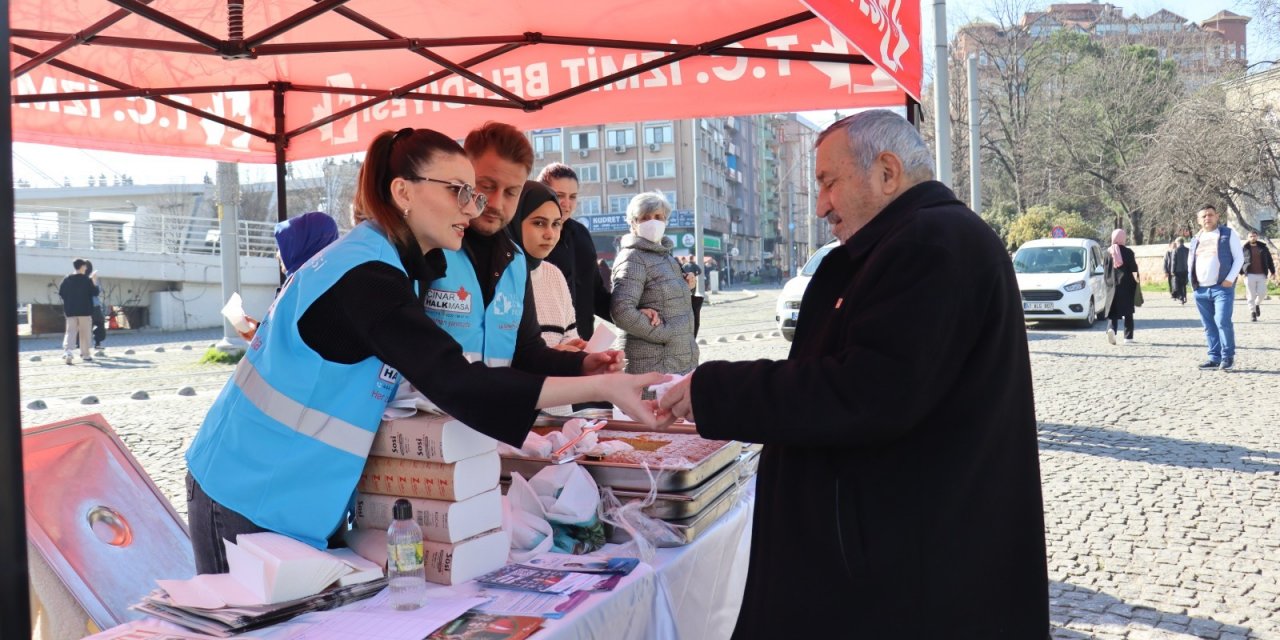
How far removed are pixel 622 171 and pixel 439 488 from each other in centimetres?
7440

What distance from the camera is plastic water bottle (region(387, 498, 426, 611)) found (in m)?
2.00

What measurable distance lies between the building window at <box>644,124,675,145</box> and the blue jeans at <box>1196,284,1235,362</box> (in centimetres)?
6268

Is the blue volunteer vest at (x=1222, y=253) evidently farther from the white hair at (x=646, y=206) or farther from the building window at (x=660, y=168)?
the building window at (x=660, y=168)

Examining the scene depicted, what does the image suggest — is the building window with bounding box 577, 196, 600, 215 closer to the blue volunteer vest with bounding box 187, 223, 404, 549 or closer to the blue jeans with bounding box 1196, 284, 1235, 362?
the blue jeans with bounding box 1196, 284, 1235, 362

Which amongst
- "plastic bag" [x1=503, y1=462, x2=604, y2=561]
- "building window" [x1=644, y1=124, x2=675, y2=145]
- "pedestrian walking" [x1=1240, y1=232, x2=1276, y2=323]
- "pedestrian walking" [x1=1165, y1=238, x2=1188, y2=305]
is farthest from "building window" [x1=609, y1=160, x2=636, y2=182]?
"plastic bag" [x1=503, y1=462, x2=604, y2=561]

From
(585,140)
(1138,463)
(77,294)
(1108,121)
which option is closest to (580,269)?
(1138,463)

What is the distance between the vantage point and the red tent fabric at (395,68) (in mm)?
4148

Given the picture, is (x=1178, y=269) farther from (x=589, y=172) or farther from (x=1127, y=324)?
(x=589, y=172)

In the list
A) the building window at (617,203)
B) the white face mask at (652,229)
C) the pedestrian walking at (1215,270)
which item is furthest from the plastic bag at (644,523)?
the building window at (617,203)

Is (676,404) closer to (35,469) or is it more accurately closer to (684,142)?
(35,469)

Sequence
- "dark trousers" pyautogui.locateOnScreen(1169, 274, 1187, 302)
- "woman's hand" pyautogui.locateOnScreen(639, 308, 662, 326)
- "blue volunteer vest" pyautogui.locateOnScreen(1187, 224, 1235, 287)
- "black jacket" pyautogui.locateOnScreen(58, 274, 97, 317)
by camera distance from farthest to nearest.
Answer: "dark trousers" pyautogui.locateOnScreen(1169, 274, 1187, 302)
"black jacket" pyautogui.locateOnScreen(58, 274, 97, 317)
"blue volunteer vest" pyautogui.locateOnScreen(1187, 224, 1235, 287)
"woman's hand" pyautogui.locateOnScreen(639, 308, 662, 326)

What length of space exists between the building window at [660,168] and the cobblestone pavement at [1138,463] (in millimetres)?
58039

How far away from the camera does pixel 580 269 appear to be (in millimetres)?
5250

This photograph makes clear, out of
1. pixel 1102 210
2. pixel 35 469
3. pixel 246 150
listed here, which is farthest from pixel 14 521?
pixel 1102 210
